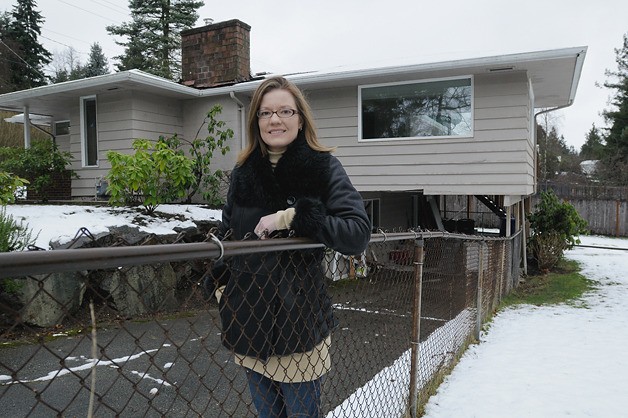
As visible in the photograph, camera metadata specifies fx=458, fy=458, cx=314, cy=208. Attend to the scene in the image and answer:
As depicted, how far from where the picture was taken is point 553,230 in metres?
11.7

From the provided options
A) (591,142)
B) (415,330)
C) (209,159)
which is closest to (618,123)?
(591,142)

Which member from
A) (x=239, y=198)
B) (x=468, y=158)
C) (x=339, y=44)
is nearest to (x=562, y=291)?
(x=468, y=158)

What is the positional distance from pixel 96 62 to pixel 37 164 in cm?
3035

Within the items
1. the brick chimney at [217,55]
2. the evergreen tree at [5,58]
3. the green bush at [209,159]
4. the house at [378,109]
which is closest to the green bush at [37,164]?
the house at [378,109]

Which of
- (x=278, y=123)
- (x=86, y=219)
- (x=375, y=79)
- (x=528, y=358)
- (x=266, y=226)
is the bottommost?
(x=528, y=358)

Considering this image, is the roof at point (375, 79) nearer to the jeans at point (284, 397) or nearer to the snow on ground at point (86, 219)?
the snow on ground at point (86, 219)

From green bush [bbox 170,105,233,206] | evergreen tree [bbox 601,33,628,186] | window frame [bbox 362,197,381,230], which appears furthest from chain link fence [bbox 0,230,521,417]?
evergreen tree [bbox 601,33,628,186]

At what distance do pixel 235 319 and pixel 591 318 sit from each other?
715 centimetres

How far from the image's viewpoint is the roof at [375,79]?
323 inches

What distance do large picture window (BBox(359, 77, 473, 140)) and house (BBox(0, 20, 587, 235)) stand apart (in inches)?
0.8

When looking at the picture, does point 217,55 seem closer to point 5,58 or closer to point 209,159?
point 209,159

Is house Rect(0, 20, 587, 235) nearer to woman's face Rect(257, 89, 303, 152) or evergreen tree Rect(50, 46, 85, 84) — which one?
woman's face Rect(257, 89, 303, 152)

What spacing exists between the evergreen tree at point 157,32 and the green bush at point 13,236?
21745 millimetres

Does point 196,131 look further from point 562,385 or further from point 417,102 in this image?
point 562,385
